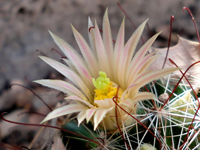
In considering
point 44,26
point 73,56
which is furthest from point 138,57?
point 44,26

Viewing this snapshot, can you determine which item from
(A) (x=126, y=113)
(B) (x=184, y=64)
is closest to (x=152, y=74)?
(A) (x=126, y=113)

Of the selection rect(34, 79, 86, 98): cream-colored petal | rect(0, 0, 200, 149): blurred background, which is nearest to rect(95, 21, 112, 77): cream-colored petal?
rect(34, 79, 86, 98): cream-colored petal

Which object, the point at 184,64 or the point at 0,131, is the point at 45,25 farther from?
the point at 184,64

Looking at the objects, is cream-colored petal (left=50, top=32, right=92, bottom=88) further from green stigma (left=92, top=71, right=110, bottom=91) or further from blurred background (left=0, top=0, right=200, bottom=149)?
blurred background (left=0, top=0, right=200, bottom=149)

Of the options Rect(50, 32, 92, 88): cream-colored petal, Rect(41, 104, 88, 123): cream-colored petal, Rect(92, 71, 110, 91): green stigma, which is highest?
Rect(50, 32, 92, 88): cream-colored petal

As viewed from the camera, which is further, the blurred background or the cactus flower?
the blurred background

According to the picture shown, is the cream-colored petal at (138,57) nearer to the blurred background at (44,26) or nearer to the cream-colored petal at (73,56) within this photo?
the cream-colored petal at (73,56)

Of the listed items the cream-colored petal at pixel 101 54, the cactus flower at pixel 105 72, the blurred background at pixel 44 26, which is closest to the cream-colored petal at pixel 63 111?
the cactus flower at pixel 105 72
